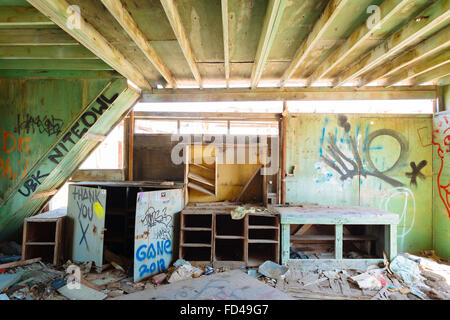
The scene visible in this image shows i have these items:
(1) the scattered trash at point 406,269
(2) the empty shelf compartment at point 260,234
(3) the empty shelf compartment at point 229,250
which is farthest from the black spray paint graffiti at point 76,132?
(1) the scattered trash at point 406,269

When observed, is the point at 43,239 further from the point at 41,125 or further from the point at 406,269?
the point at 406,269

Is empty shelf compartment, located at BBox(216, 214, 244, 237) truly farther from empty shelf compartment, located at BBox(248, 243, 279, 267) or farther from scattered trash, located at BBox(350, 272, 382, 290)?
scattered trash, located at BBox(350, 272, 382, 290)

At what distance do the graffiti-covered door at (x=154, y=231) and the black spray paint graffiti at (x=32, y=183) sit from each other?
6.45 feet

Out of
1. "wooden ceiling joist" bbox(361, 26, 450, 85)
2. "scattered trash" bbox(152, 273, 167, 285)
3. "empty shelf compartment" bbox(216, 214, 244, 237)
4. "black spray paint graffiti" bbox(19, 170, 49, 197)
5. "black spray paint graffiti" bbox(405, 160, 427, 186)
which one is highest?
"wooden ceiling joist" bbox(361, 26, 450, 85)

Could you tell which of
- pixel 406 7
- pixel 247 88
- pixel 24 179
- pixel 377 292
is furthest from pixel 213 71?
pixel 377 292

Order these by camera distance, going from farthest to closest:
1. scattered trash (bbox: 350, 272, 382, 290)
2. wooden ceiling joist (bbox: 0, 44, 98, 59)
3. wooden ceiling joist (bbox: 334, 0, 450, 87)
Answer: scattered trash (bbox: 350, 272, 382, 290) < wooden ceiling joist (bbox: 0, 44, 98, 59) < wooden ceiling joist (bbox: 334, 0, 450, 87)

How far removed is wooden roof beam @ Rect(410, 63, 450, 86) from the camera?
379 cm

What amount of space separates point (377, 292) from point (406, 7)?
146 inches

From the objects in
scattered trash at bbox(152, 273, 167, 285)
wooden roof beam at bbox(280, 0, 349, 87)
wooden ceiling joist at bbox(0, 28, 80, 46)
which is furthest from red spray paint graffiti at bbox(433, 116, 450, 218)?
wooden ceiling joist at bbox(0, 28, 80, 46)

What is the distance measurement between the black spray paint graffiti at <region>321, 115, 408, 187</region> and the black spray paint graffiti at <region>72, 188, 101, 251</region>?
15.0 ft

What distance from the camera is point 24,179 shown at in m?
3.77

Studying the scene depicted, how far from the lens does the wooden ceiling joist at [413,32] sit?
91.9 inches

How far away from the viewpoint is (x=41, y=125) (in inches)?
148

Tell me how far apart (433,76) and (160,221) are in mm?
5534
